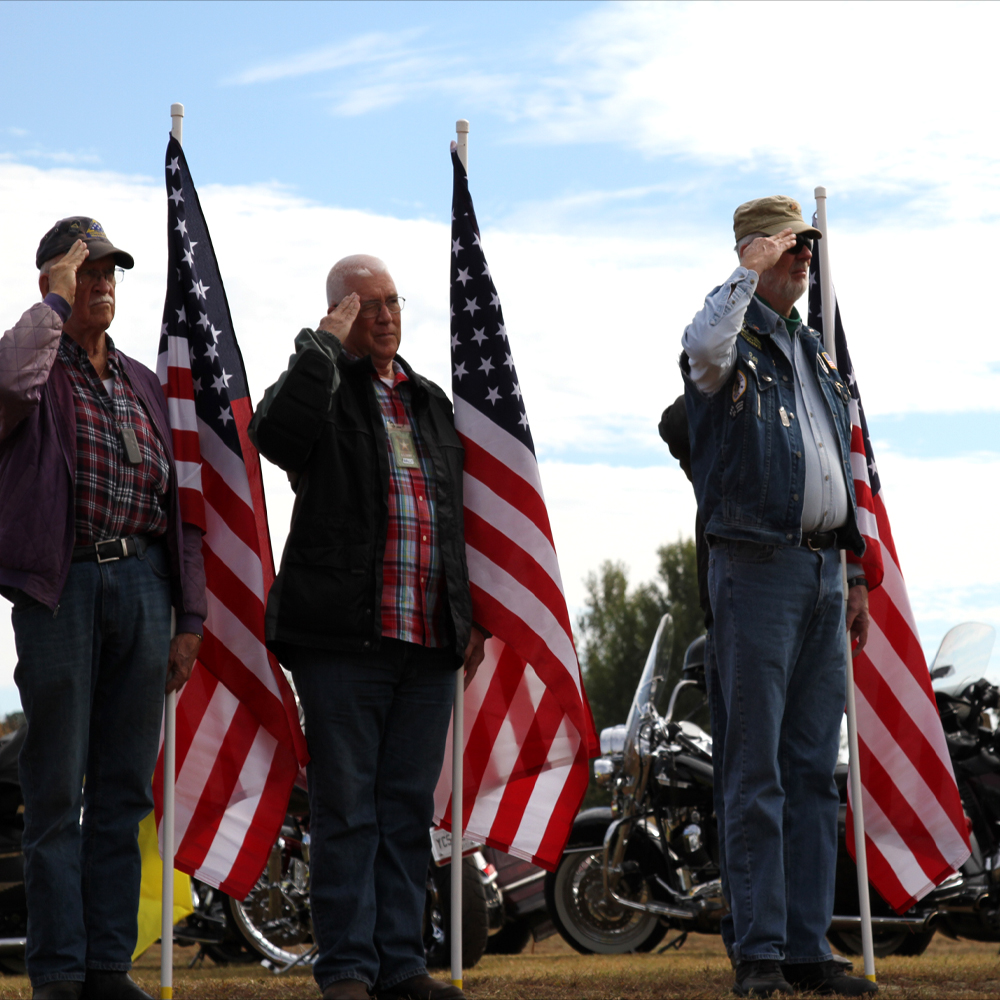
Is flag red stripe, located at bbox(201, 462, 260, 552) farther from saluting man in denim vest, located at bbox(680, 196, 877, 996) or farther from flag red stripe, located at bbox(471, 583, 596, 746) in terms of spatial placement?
saluting man in denim vest, located at bbox(680, 196, 877, 996)

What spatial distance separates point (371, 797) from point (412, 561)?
2.39 ft

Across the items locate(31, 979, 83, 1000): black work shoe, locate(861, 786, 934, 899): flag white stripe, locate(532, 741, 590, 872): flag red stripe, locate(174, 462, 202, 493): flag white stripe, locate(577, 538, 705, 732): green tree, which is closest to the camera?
locate(31, 979, 83, 1000): black work shoe

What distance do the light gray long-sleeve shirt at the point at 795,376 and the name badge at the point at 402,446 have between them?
938 millimetres

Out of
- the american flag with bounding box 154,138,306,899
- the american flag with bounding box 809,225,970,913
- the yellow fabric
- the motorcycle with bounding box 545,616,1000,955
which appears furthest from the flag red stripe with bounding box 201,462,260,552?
the motorcycle with bounding box 545,616,1000,955

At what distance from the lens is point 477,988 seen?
16.2 feet

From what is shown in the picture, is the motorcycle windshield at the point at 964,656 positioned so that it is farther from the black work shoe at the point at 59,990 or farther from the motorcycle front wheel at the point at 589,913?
the black work shoe at the point at 59,990

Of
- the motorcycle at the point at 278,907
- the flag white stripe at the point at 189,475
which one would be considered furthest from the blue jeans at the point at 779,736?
the motorcycle at the point at 278,907

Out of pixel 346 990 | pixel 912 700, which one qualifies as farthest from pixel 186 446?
pixel 912 700

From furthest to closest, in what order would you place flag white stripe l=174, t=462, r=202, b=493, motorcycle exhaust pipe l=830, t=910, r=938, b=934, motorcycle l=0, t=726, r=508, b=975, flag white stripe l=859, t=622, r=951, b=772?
motorcycle exhaust pipe l=830, t=910, r=938, b=934 → motorcycle l=0, t=726, r=508, b=975 → flag white stripe l=859, t=622, r=951, b=772 → flag white stripe l=174, t=462, r=202, b=493

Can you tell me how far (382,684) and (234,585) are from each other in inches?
30.8

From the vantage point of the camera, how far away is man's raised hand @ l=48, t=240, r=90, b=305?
407cm

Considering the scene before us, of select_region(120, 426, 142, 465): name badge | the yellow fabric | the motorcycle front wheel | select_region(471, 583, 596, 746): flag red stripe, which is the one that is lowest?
the motorcycle front wheel

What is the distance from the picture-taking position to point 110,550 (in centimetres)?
402

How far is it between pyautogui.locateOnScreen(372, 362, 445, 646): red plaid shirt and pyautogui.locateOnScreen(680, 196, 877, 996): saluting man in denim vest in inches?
35.4
